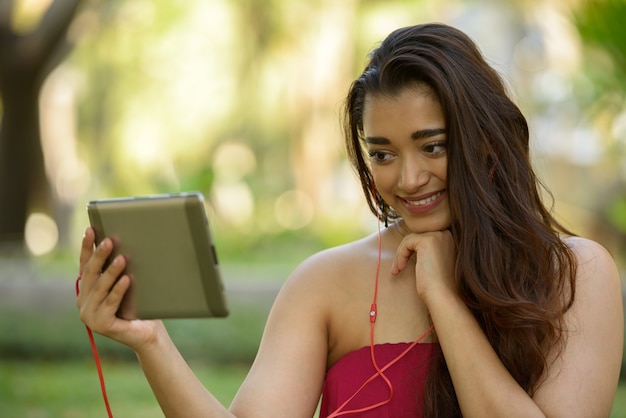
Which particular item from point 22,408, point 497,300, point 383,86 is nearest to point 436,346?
point 497,300

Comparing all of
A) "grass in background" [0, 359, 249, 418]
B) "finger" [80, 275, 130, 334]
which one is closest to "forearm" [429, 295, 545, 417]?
"finger" [80, 275, 130, 334]

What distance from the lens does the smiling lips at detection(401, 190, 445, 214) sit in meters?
2.56

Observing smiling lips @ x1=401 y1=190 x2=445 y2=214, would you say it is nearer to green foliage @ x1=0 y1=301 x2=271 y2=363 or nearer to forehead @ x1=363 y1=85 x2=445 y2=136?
forehead @ x1=363 y1=85 x2=445 y2=136

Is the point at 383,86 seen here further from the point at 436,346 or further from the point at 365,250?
the point at 436,346

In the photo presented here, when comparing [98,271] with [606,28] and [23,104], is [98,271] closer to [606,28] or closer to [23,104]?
[606,28]

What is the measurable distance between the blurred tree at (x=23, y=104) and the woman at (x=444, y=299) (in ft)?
27.6

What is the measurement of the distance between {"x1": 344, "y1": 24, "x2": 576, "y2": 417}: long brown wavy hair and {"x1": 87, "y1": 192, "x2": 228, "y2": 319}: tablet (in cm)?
64

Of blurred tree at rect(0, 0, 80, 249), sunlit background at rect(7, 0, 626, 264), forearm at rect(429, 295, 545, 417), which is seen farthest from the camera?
sunlit background at rect(7, 0, 626, 264)

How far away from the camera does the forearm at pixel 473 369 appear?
2311mm

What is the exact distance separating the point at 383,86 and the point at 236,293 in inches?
253

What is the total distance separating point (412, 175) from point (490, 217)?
0.22 metres

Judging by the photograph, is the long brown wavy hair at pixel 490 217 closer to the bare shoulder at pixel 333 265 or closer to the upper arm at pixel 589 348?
the upper arm at pixel 589 348

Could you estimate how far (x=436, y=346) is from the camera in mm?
2582

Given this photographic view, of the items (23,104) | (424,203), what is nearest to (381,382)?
(424,203)
